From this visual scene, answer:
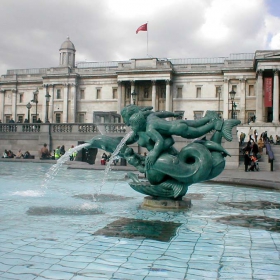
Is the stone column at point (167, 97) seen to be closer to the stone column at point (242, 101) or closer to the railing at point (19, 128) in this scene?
the stone column at point (242, 101)

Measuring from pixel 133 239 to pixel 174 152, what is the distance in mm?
3047

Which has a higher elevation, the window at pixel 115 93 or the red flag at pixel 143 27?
the red flag at pixel 143 27

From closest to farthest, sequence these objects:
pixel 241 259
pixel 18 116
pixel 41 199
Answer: pixel 241 259, pixel 41 199, pixel 18 116

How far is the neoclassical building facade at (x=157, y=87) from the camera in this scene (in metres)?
55.8

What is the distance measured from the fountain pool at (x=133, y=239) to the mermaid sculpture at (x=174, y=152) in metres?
0.58

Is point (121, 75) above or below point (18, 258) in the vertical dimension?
above

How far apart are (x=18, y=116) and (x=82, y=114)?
481 inches

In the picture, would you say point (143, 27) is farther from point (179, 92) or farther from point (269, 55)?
point (269, 55)

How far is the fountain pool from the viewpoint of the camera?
4465mm

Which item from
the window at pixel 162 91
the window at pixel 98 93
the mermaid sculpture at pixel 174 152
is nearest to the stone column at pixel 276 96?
the window at pixel 162 91

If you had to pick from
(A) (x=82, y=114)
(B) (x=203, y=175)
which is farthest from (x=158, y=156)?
(A) (x=82, y=114)

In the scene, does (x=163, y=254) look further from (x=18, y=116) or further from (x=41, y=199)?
(x=18, y=116)

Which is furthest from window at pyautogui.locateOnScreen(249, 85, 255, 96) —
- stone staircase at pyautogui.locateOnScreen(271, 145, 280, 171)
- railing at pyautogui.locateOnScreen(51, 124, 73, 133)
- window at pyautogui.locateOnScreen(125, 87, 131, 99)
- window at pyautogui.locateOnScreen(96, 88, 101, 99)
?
railing at pyautogui.locateOnScreen(51, 124, 73, 133)

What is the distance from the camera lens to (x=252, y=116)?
58.4 metres
